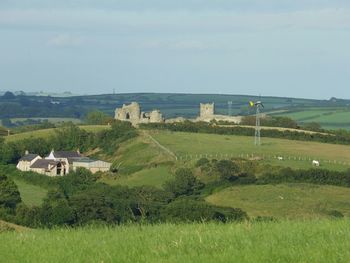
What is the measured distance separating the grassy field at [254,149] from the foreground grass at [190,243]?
5400cm

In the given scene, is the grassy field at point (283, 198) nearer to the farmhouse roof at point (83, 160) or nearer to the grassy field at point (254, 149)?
the grassy field at point (254, 149)

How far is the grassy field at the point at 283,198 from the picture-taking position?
47.8 metres

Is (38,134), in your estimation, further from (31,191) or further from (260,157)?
(31,191)

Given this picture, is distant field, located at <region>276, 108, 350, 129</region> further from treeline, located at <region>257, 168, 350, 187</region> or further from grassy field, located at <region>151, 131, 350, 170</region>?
treeline, located at <region>257, 168, 350, 187</region>

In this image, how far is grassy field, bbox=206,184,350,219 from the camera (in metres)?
47.8

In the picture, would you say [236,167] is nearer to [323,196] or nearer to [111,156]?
[323,196]

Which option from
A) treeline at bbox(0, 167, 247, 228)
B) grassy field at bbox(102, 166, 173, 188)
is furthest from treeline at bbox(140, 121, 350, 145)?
grassy field at bbox(102, 166, 173, 188)

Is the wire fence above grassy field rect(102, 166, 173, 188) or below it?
above

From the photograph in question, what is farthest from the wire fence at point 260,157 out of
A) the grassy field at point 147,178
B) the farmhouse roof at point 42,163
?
the farmhouse roof at point 42,163

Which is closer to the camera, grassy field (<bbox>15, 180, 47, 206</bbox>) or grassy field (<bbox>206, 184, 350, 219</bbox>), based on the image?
grassy field (<bbox>206, 184, 350, 219</bbox>)

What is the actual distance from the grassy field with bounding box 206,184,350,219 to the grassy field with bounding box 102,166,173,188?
6109mm

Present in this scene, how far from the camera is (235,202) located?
52.2m

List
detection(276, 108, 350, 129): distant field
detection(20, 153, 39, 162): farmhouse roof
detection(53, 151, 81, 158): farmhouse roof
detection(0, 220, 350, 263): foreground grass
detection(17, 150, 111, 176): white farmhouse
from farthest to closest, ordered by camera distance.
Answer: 1. detection(276, 108, 350, 129): distant field
2. detection(53, 151, 81, 158): farmhouse roof
3. detection(20, 153, 39, 162): farmhouse roof
4. detection(17, 150, 111, 176): white farmhouse
5. detection(0, 220, 350, 263): foreground grass

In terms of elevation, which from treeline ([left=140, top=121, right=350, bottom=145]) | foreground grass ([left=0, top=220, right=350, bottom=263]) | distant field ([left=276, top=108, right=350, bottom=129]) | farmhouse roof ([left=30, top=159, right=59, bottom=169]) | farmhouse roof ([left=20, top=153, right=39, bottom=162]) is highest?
foreground grass ([left=0, top=220, right=350, bottom=263])
